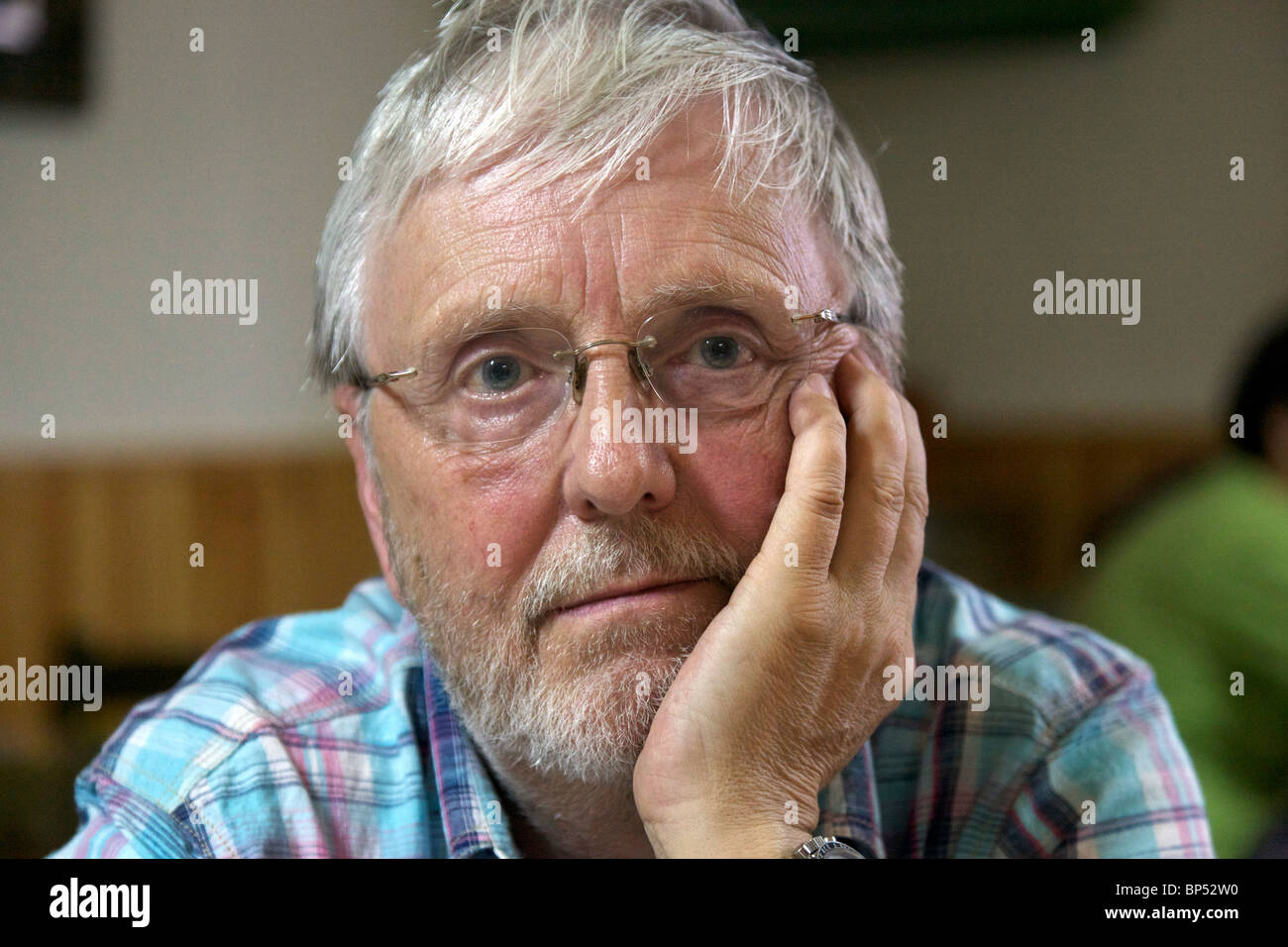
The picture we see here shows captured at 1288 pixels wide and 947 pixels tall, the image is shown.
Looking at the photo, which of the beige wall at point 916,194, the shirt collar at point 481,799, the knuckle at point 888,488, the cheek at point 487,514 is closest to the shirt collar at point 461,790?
the shirt collar at point 481,799

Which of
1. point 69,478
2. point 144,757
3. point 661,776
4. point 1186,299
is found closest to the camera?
point 661,776

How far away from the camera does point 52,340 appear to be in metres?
1.11

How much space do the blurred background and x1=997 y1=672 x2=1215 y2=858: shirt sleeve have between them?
219mm

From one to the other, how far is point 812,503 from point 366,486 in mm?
441

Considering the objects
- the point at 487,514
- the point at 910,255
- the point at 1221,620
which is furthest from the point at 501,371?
the point at 1221,620

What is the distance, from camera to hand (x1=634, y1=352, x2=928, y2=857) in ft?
2.69

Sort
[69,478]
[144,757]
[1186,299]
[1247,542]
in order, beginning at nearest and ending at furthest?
[144,757], [1186,299], [1247,542], [69,478]

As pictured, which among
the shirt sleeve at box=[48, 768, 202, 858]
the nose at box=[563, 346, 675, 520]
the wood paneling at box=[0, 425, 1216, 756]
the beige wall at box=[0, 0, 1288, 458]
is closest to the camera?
the nose at box=[563, 346, 675, 520]

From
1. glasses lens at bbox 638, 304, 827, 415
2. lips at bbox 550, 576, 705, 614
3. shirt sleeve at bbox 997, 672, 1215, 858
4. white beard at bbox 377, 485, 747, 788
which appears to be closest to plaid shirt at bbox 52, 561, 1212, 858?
shirt sleeve at bbox 997, 672, 1215, 858

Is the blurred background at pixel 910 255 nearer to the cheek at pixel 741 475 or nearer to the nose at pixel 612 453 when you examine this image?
the cheek at pixel 741 475

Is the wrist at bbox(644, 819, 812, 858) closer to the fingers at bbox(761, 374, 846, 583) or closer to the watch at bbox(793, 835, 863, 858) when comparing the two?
the watch at bbox(793, 835, 863, 858)
